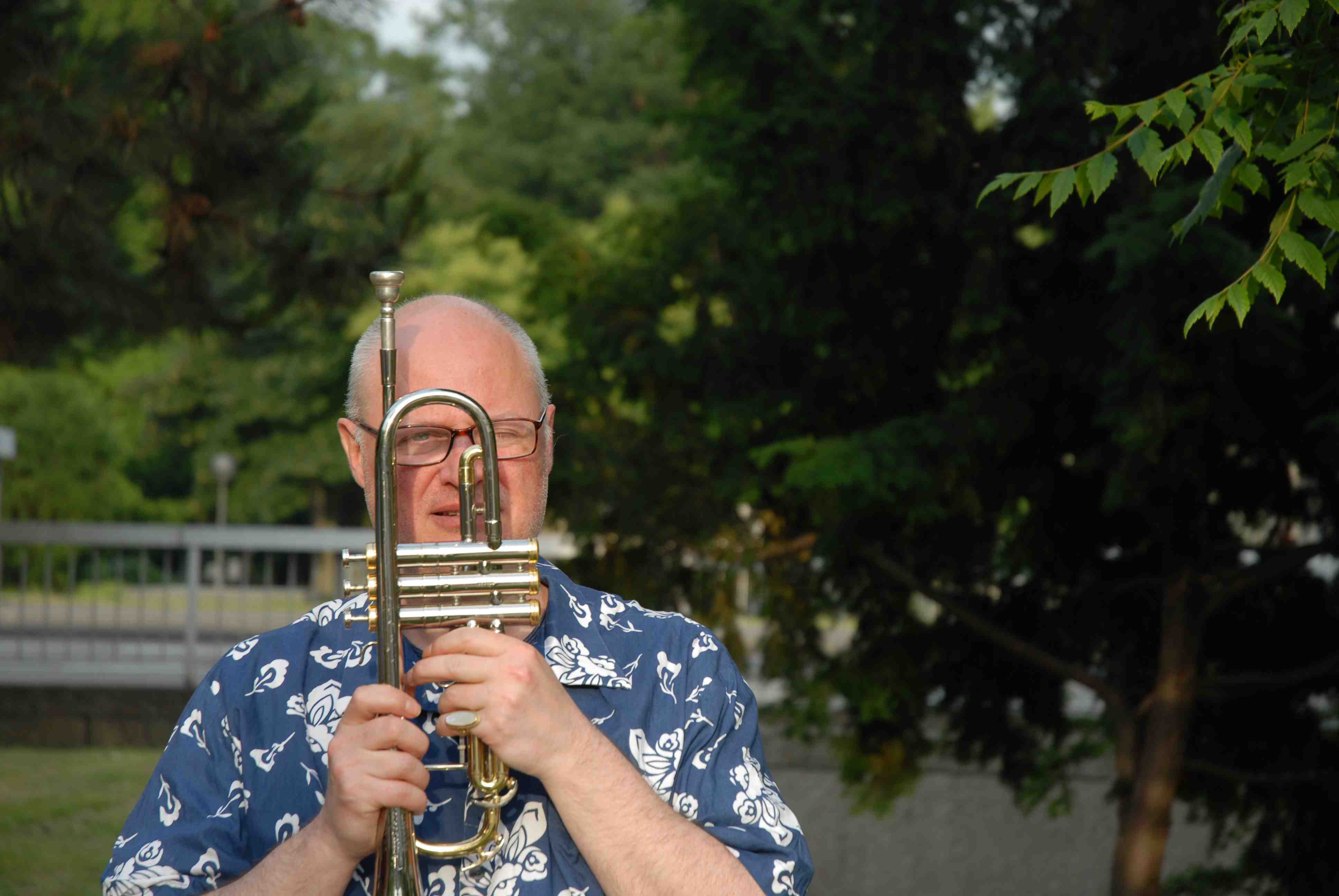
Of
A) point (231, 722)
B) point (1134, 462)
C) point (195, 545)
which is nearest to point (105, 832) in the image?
point (195, 545)

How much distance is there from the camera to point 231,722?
1.98 m

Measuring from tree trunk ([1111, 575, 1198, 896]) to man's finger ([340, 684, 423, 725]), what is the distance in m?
4.69

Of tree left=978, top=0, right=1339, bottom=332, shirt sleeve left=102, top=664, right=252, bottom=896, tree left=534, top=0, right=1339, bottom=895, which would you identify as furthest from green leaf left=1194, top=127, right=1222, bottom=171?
tree left=534, top=0, right=1339, bottom=895

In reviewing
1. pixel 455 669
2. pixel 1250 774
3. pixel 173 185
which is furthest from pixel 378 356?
pixel 1250 774

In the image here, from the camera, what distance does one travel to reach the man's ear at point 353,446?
7.02 feet

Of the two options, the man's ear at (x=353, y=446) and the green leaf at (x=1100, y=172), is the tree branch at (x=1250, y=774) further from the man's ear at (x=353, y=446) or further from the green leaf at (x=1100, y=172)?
the man's ear at (x=353, y=446)

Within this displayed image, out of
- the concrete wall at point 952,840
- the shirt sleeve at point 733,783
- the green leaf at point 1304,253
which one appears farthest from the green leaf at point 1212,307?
the concrete wall at point 952,840

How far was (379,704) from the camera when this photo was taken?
1667mm

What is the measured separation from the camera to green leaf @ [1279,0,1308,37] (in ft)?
6.44

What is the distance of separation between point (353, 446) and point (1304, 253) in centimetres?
148

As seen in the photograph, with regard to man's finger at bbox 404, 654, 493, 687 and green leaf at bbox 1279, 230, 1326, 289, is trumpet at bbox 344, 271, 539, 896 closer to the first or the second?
man's finger at bbox 404, 654, 493, 687

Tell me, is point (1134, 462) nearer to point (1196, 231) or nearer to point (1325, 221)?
Result: point (1196, 231)

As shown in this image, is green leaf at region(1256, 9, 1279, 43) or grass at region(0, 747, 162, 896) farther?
grass at region(0, 747, 162, 896)

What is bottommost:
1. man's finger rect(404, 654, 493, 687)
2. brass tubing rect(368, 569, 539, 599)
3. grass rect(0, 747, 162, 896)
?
grass rect(0, 747, 162, 896)
